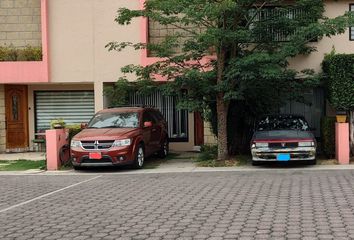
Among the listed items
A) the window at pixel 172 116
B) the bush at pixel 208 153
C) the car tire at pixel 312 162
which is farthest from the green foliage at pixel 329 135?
the window at pixel 172 116

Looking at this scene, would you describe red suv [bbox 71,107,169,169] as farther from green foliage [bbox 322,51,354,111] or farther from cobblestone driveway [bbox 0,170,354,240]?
green foliage [bbox 322,51,354,111]

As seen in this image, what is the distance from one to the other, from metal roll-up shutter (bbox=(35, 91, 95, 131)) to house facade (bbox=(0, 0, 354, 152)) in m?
0.05

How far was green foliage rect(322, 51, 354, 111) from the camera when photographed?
1591cm

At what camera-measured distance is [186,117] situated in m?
20.9

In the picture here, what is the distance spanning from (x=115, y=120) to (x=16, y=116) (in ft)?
23.7

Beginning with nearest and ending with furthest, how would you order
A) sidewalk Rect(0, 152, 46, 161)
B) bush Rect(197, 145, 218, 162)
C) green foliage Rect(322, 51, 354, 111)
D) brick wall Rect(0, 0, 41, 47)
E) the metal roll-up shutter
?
green foliage Rect(322, 51, 354, 111), bush Rect(197, 145, 218, 162), sidewalk Rect(0, 152, 46, 161), brick wall Rect(0, 0, 41, 47), the metal roll-up shutter

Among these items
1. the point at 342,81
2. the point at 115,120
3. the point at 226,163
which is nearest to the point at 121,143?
the point at 115,120

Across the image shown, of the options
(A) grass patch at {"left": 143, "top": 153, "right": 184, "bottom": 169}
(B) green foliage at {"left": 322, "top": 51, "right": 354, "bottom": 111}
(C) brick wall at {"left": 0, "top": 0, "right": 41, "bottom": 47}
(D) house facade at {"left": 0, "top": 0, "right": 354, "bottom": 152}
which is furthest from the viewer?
(C) brick wall at {"left": 0, "top": 0, "right": 41, "bottom": 47}

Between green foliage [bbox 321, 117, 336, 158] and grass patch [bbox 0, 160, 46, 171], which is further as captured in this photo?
grass patch [bbox 0, 160, 46, 171]

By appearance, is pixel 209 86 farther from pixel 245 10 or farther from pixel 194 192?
pixel 194 192

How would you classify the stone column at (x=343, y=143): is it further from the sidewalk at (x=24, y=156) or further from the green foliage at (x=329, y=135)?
the sidewalk at (x=24, y=156)

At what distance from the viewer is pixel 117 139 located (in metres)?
14.5

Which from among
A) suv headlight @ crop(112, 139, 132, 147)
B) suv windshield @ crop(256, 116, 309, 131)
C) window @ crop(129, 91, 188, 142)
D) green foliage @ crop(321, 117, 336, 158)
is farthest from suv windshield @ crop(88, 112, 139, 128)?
green foliage @ crop(321, 117, 336, 158)

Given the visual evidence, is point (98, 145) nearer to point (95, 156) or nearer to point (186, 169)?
point (95, 156)
